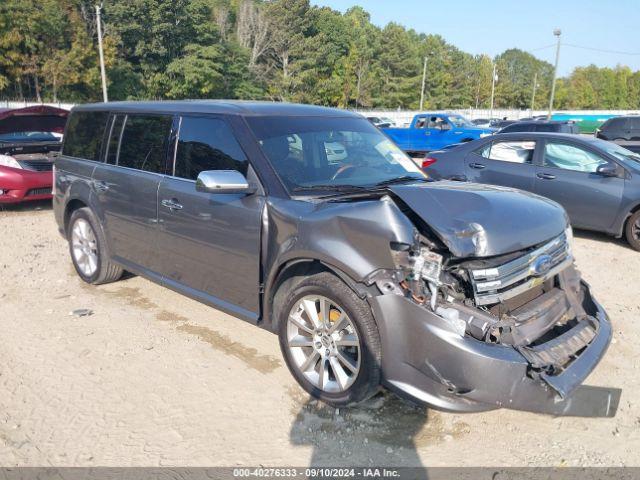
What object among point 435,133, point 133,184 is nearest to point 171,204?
point 133,184

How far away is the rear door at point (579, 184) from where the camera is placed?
25.9 ft

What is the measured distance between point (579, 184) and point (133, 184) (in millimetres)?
6290

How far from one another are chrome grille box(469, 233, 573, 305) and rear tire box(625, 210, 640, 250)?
4.90 metres

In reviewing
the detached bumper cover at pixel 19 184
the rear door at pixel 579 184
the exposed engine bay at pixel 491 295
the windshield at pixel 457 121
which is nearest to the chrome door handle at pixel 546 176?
the rear door at pixel 579 184

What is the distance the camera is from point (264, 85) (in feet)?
211

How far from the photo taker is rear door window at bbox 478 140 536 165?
879 centimetres

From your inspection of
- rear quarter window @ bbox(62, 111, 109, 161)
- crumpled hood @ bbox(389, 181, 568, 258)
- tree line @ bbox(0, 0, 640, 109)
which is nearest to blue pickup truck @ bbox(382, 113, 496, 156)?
rear quarter window @ bbox(62, 111, 109, 161)

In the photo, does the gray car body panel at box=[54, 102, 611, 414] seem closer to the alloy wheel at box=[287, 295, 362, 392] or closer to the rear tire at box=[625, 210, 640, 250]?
the alloy wheel at box=[287, 295, 362, 392]

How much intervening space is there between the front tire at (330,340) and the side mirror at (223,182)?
739 mm

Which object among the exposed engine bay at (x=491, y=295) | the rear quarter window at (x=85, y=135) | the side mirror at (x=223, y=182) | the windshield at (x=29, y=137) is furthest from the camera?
the windshield at (x=29, y=137)

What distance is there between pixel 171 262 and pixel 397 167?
6.79ft

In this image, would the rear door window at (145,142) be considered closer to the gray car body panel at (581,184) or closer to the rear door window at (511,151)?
the gray car body panel at (581,184)

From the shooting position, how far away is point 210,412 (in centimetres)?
358

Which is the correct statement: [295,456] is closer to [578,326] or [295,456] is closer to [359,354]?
[359,354]
